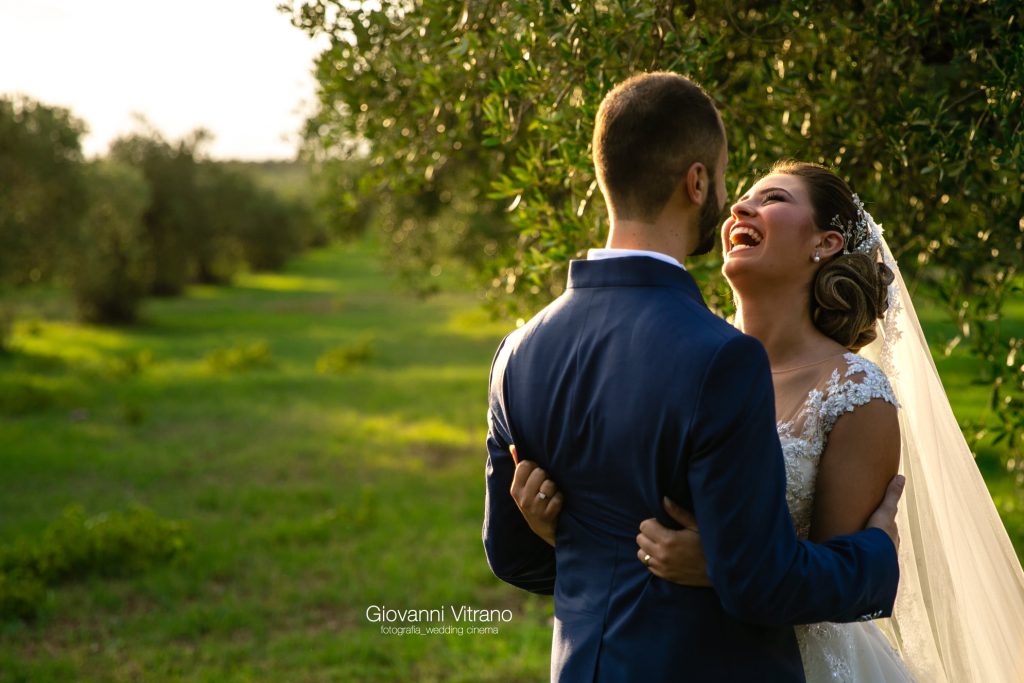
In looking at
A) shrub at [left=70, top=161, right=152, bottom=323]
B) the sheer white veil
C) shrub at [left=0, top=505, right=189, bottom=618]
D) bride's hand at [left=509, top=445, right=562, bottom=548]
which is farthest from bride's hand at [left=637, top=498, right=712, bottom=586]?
shrub at [left=70, top=161, right=152, bottom=323]

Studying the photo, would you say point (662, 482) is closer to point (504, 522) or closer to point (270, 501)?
point (504, 522)

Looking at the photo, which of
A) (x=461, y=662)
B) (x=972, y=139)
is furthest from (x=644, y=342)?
(x=461, y=662)

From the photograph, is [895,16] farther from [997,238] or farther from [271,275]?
[271,275]

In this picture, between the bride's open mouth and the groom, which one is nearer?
the groom

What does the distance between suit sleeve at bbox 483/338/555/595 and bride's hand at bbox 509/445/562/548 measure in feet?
0.42

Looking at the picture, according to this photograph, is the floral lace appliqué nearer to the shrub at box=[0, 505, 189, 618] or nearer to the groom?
the groom

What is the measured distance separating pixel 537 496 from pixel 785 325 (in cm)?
108

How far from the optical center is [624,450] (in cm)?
232

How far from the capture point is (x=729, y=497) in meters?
2.13

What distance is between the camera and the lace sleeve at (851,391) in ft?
9.12

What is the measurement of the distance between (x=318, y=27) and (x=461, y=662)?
14.7 ft

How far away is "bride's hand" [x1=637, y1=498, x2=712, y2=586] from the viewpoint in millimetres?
2268

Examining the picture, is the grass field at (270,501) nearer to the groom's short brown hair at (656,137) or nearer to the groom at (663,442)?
the groom at (663,442)

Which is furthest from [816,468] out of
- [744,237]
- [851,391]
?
[744,237]
